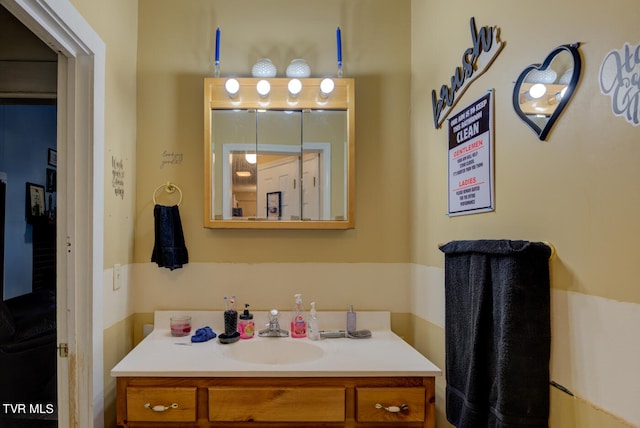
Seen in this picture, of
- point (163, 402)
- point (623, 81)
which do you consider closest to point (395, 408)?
point (163, 402)

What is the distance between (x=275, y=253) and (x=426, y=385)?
35.5 inches

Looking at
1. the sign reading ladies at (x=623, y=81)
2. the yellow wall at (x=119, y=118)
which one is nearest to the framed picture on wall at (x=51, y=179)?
the yellow wall at (x=119, y=118)

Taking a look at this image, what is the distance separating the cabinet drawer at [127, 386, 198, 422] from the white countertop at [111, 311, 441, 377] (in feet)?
0.19

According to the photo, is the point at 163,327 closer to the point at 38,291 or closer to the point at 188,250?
the point at 188,250

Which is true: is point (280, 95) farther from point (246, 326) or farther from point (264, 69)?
point (246, 326)

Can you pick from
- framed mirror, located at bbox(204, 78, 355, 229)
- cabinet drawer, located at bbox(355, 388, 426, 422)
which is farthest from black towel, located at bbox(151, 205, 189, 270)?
cabinet drawer, located at bbox(355, 388, 426, 422)

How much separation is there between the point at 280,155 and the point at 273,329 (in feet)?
2.78

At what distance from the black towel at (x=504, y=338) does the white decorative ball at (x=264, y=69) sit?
1227 mm

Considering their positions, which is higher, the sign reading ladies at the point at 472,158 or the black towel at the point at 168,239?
the sign reading ladies at the point at 472,158

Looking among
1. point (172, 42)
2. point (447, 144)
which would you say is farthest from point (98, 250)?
point (447, 144)

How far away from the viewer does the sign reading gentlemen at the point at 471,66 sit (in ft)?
3.84

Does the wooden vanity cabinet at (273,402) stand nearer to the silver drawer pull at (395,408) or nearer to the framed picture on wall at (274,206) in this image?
the silver drawer pull at (395,408)

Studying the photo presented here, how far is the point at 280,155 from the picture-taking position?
5.85 ft

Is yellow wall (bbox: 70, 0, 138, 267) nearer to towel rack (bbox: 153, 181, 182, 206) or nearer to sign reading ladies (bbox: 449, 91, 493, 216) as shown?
towel rack (bbox: 153, 181, 182, 206)
